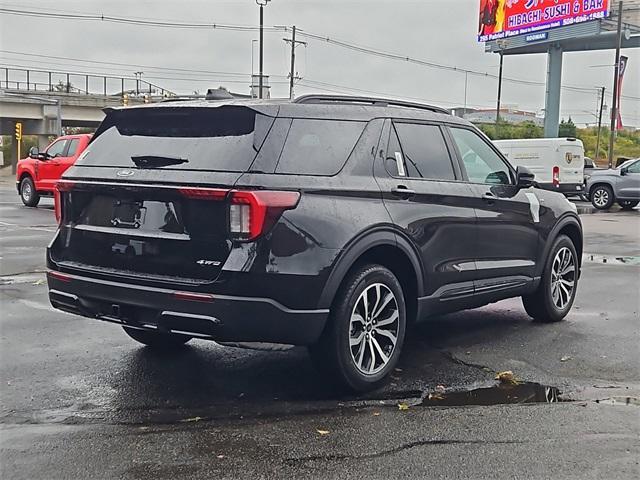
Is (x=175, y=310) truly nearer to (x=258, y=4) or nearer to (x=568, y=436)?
(x=568, y=436)

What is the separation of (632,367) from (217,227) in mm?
3286

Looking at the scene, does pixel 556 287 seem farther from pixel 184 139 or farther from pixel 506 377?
pixel 184 139

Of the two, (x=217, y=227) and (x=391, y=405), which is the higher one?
(x=217, y=227)

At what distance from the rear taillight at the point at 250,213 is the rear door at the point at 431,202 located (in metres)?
1.01

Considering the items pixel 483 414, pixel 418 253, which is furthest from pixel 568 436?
pixel 418 253

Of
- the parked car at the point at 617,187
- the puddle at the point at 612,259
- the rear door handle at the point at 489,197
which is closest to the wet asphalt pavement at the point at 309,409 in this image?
the rear door handle at the point at 489,197

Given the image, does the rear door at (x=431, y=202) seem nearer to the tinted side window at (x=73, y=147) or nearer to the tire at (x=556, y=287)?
the tire at (x=556, y=287)

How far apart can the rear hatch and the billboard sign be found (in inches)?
1567

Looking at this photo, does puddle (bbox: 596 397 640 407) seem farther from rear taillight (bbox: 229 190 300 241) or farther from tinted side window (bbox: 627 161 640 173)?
tinted side window (bbox: 627 161 640 173)

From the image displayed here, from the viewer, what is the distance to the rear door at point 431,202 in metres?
5.21

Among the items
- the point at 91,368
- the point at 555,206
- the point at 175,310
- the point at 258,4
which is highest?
the point at 258,4

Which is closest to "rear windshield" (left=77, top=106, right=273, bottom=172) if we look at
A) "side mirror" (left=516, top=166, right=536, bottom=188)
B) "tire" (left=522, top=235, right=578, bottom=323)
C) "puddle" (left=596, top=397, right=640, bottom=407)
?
"puddle" (left=596, top=397, right=640, bottom=407)

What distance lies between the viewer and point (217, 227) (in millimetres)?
4367

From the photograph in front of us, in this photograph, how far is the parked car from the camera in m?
23.0
